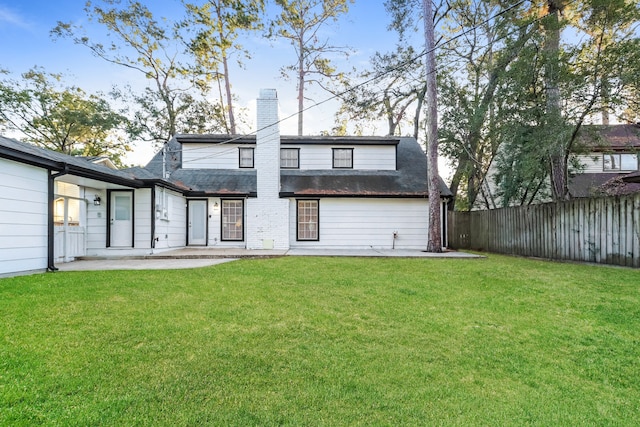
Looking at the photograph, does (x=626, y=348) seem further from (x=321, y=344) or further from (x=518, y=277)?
(x=518, y=277)

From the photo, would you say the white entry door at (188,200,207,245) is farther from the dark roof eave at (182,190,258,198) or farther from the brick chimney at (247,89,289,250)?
the brick chimney at (247,89,289,250)

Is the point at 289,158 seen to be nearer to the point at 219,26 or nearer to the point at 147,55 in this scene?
the point at 219,26

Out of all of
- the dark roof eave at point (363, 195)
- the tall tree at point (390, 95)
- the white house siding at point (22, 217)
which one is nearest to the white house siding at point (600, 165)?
the tall tree at point (390, 95)

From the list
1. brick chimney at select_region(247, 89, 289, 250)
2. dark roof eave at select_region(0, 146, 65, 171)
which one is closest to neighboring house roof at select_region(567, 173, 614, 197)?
brick chimney at select_region(247, 89, 289, 250)

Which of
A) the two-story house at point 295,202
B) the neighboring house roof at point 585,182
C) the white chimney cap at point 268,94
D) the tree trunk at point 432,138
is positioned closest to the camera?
the tree trunk at point 432,138

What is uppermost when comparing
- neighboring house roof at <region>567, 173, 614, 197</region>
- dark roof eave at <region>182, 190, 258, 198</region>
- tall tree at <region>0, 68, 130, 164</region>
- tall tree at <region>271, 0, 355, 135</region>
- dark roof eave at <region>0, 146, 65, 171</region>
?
tall tree at <region>271, 0, 355, 135</region>

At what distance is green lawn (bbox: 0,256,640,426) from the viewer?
183cm

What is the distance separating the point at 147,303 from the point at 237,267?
2934 millimetres

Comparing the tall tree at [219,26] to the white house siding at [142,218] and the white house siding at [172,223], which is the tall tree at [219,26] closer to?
the white house siding at [172,223]

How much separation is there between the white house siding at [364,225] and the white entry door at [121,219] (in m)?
5.25

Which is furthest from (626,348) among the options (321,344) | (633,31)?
(633,31)

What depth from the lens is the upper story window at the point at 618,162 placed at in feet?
49.5

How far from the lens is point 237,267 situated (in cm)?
684

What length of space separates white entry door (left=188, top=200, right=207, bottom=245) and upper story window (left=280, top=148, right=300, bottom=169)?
11.9 feet
